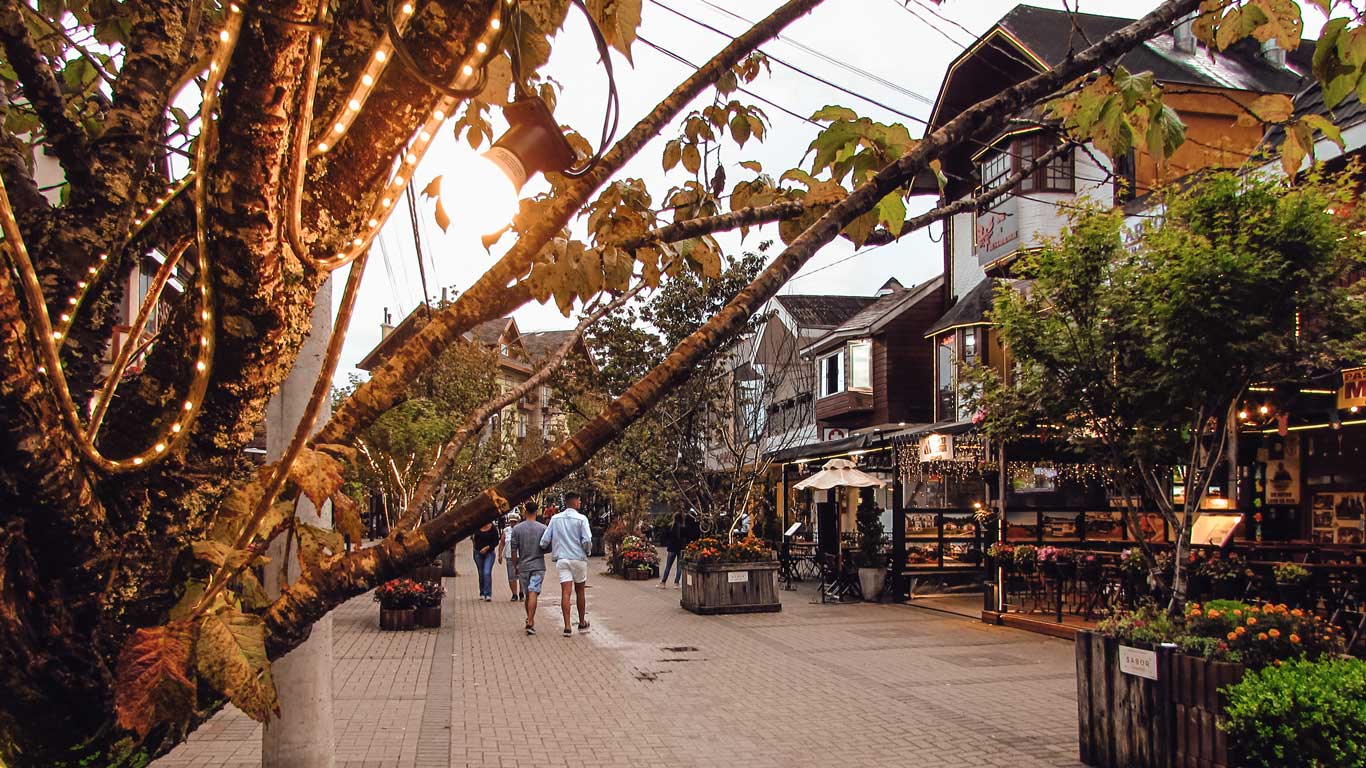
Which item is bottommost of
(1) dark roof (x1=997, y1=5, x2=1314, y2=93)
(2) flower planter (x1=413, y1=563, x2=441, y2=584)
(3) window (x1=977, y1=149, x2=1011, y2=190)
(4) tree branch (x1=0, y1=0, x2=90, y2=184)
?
(2) flower planter (x1=413, y1=563, x2=441, y2=584)

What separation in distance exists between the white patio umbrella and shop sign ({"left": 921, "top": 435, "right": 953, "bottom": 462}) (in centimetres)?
309

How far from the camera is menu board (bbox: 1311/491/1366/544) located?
14.9 m

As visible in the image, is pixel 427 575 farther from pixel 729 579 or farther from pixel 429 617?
pixel 729 579

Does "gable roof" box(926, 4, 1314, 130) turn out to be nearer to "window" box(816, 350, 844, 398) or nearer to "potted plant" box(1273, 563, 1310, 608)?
"window" box(816, 350, 844, 398)

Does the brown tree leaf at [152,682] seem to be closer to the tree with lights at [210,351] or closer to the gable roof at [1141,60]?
the tree with lights at [210,351]

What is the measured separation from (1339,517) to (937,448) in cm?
597

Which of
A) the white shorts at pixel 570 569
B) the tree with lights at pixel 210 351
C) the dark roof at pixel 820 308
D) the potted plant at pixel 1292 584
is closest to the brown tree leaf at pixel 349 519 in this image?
the tree with lights at pixel 210 351

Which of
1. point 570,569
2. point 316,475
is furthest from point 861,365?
point 316,475

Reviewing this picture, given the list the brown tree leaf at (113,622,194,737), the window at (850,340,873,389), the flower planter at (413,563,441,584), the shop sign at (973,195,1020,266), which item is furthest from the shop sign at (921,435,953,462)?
the brown tree leaf at (113,622,194,737)

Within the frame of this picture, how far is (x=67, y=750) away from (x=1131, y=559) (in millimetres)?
13485

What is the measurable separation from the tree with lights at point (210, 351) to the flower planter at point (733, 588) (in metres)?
15.2

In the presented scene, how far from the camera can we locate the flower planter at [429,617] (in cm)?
1508

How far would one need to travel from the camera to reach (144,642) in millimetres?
1994

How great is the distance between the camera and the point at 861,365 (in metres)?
30.7
